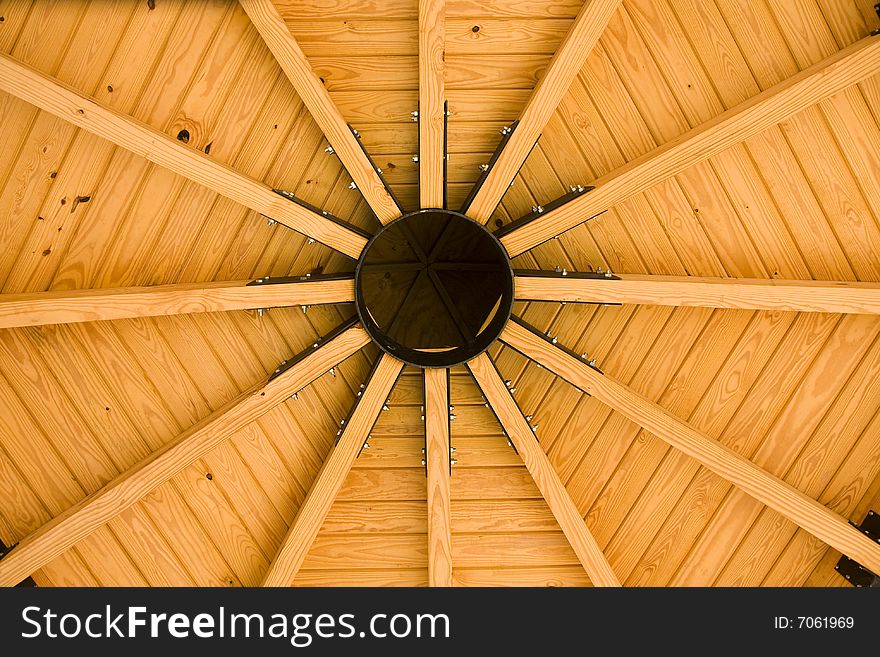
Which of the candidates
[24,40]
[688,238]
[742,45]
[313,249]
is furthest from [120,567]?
[742,45]

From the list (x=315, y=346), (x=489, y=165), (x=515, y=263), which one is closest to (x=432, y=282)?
(x=515, y=263)

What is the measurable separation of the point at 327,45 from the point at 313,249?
5.32 feet

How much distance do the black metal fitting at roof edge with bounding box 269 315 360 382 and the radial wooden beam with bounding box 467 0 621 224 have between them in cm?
145

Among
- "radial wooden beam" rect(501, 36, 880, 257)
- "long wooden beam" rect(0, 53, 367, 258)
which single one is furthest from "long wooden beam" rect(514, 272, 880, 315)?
"long wooden beam" rect(0, 53, 367, 258)

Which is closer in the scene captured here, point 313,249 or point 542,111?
point 542,111

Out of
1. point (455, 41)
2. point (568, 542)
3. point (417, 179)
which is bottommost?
point (568, 542)

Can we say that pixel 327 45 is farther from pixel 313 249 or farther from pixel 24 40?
pixel 24 40

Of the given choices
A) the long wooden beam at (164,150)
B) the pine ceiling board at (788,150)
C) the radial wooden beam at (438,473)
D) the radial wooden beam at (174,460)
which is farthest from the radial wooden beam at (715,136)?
the radial wooden beam at (174,460)

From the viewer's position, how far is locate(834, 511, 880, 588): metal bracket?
21.2 feet

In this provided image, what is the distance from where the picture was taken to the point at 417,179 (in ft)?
20.2

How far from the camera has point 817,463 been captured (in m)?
6.71

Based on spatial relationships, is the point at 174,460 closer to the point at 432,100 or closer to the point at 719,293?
the point at 432,100

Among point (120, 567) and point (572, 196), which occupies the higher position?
point (572, 196)

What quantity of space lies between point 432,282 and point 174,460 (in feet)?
11.9
